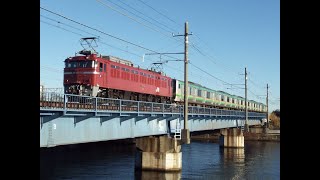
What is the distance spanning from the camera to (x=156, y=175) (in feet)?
117

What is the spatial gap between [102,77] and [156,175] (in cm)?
1066

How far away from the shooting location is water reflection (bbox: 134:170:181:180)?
113ft

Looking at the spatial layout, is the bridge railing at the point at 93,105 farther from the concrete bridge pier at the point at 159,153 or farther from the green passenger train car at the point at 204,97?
the green passenger train car at the point at 204,97

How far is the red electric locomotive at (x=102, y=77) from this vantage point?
3584cm

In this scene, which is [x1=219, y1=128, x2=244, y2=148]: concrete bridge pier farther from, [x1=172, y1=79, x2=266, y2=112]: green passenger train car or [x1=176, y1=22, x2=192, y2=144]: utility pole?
[x1=176, y1=22, x2=192, y2=144]: utility pole

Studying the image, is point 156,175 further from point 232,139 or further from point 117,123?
point 232,139

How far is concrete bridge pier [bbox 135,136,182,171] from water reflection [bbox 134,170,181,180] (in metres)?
0.54

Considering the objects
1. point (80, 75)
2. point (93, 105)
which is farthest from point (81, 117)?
point (80, 75)
